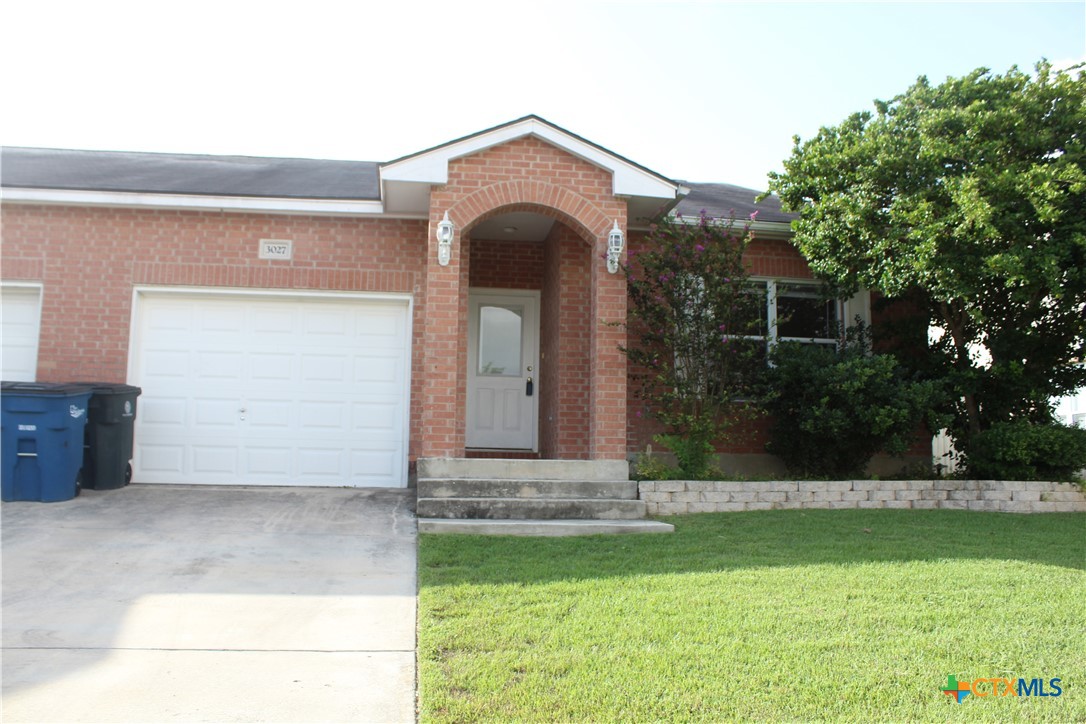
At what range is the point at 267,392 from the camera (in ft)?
29.8

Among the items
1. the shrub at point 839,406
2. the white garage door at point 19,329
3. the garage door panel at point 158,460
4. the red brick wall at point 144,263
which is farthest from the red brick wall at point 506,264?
the white garage door at point 19,329

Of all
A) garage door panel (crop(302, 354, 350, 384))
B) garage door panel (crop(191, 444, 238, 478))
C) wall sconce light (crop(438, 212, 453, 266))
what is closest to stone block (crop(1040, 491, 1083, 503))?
wall sconce light (crop(438, 212, 453, 266))

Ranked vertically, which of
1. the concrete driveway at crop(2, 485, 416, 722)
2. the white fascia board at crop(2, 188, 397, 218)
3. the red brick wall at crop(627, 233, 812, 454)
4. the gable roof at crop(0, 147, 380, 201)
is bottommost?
the concrete driveway at crop(2, 485, 416, 722)

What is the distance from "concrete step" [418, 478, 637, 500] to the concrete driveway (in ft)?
1.29

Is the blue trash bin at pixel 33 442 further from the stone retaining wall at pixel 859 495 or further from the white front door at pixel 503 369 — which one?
the stone retaining wall at pixel 859 495

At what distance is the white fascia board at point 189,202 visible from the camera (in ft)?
28.8

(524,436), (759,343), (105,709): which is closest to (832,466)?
(759,343)

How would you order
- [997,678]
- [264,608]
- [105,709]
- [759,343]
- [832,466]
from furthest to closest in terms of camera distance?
[759,343]
[832,466]
[264,608]
[997,678]
[105,709]

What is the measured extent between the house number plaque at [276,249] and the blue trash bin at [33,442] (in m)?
2.61

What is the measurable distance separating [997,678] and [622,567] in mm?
2342

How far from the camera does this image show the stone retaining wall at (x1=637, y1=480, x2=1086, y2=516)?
750 cm

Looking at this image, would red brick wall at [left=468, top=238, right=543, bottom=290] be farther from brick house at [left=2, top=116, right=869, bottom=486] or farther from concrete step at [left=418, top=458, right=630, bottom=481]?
concrete step at [left=418, top=458, right=630, bottom=481]

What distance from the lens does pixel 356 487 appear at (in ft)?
29.6

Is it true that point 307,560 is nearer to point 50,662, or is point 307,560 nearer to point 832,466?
point 50,662
